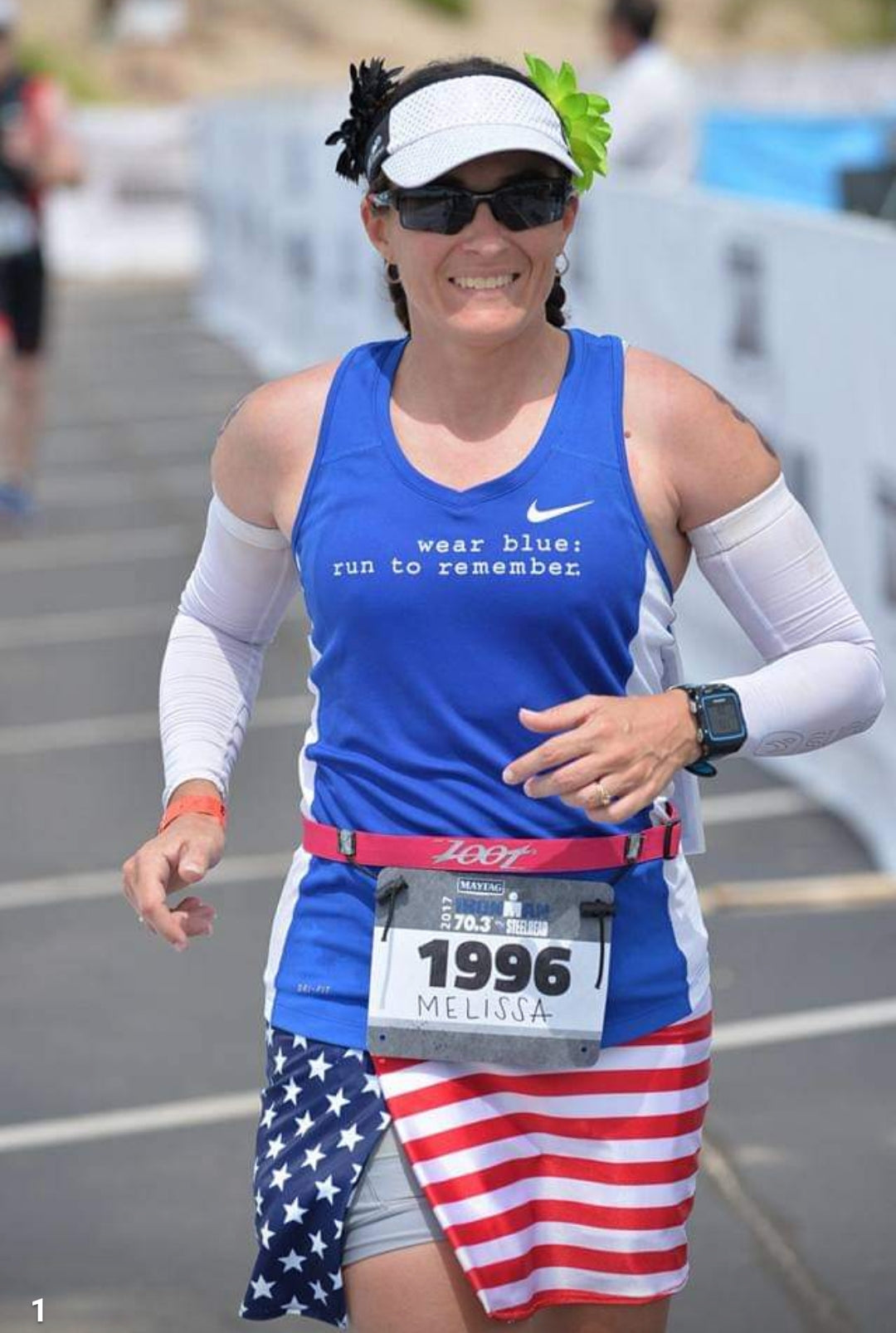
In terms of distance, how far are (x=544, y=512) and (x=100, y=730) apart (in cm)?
594

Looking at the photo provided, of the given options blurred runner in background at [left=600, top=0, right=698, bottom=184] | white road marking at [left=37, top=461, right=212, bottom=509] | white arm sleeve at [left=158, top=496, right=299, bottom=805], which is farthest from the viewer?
white road marking at [left=37, top=461, right=212, bottom=509]

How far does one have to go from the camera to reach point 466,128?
269 cm

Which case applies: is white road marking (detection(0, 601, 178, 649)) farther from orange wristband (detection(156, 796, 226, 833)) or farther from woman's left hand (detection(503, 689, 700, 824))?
woman's left hand (detection(503, 689, 700, 824))

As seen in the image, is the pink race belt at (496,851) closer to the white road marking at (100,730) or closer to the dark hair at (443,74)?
the dark hair at (443,74)

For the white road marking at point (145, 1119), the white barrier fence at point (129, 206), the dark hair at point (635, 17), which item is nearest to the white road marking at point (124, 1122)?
the white road marking at point (145, 1119)

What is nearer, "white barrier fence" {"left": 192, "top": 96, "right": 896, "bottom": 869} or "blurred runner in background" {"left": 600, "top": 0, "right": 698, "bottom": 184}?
"white barrier fence" {"left": 192, "top": 96, "right": 896, "bottom": 869}

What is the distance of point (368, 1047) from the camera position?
2.76m

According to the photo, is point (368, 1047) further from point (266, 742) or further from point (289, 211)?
point (289, 211)

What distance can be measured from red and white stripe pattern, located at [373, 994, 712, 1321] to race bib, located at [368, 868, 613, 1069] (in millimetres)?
33

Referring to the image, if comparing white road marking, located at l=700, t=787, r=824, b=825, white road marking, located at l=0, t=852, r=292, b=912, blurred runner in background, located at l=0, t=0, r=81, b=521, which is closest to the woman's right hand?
white road marking, located at l=0, t=852, r=292, b=912

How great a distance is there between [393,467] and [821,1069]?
2.81 meters

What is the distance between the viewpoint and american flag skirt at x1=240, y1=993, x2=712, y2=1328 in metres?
2.70

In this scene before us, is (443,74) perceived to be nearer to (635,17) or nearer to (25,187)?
(635,17)

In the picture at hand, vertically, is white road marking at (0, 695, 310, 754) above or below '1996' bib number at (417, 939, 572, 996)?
below
